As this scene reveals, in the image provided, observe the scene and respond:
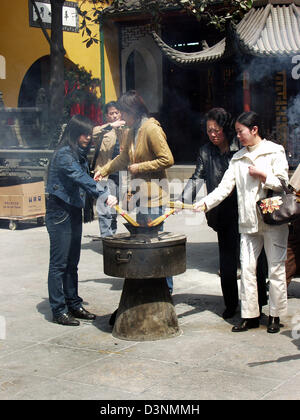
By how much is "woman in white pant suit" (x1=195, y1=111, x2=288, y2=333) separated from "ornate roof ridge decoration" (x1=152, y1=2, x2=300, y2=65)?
6452mm

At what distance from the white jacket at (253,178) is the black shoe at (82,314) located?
63.7 inches

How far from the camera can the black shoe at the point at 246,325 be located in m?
6.19

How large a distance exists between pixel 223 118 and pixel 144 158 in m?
0.82

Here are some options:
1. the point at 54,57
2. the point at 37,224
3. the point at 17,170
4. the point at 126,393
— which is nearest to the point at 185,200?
the point at 126,393

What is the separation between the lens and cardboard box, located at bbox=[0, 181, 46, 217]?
1214 centimetres

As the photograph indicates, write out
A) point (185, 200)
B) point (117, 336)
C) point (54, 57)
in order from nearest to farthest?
1. point (117, 336)
2. point (185, 200)
3. point (54, 57)

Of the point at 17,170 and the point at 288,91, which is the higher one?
the point at 288,91

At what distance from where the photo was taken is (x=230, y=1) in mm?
8305

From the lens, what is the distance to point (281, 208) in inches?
228

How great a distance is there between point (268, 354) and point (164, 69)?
15685 millimetres

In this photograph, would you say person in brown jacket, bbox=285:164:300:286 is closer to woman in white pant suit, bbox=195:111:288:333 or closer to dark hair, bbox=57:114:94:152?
woman in white pant suit, bbox=195:111:288:333

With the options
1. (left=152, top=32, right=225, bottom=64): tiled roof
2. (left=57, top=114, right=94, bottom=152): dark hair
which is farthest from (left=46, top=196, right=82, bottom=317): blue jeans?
(left=152, top=32, right=225, bottom=64): tiled roof

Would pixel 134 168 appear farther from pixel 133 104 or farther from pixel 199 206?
pixel 199 206
